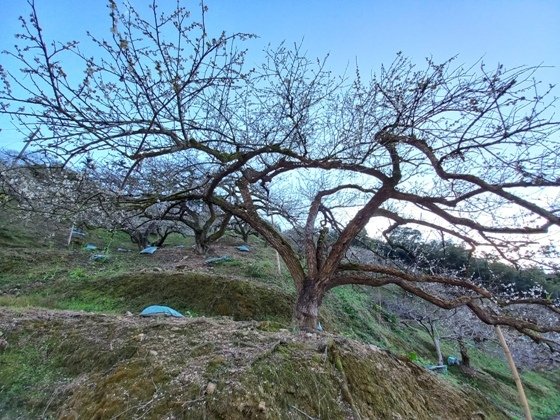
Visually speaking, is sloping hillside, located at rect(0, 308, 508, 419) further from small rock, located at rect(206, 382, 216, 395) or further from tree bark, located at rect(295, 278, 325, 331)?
tree bark, located at rect(295, 278, 325, 331)

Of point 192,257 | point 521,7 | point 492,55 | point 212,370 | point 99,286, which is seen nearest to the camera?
point 212,370

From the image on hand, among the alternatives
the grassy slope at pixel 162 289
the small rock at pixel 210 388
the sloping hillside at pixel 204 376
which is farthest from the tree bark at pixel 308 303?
the small rock at pixel 210 388

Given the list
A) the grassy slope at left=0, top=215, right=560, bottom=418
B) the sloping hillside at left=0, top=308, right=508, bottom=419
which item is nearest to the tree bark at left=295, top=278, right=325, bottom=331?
the grassy slope at left=0, top=215, right=560, bottom=418

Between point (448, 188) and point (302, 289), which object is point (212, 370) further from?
point (448, 188)

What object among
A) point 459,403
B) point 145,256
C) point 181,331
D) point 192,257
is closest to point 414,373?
point 459,403

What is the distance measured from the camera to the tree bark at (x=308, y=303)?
4184mm

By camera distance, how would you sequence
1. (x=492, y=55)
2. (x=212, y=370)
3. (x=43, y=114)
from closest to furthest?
1. (x=212, y=370)
2. (x=43, y=114)
3. (x=492, y=55)

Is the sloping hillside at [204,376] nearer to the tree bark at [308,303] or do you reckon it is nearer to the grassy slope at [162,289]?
the grassy slope at [162,289]

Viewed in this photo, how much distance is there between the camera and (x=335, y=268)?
4371 millimetres

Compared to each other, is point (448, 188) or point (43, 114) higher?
point (448, 188)

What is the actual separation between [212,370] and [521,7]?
156 inches

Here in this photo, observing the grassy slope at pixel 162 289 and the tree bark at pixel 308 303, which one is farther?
the grassy slope at pixel 162 289

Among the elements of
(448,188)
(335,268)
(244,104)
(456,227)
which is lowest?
(335,268)

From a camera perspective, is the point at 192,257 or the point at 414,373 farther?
the point at 192,257
